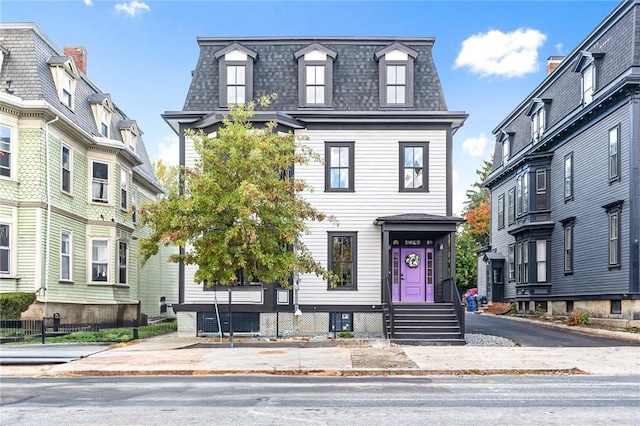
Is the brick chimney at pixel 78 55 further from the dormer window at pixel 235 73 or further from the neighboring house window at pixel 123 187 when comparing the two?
the dormer window at pixel 235 73

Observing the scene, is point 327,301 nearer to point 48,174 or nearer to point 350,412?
point 48,174

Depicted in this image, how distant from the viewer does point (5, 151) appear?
74.0 ft

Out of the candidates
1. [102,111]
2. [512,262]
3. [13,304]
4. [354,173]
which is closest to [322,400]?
[354,173]

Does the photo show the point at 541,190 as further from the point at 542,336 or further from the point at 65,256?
the point at 65,256

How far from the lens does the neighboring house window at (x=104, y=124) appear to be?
2909cm

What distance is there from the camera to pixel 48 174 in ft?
76.4

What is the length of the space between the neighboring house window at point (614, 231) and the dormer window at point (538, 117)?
29.3 ft

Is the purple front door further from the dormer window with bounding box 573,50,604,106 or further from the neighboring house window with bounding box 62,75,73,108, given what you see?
the neighboring house window with bounding box 62,75,73,108

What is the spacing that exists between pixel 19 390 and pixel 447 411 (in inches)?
306

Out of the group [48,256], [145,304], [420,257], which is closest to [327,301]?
[420,257]

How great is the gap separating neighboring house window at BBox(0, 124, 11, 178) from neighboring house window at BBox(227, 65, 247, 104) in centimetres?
782

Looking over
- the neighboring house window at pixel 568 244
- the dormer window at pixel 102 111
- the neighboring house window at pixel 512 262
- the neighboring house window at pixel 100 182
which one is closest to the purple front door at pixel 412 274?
the neighboring house window at pixel 568 244

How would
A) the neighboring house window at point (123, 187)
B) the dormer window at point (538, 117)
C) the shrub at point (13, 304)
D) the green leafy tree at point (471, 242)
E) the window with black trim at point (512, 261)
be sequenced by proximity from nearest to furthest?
the shrub at point (13, 304) < the neighboring house window at point (123, 187) < the dormer window at point (538, 117) < the window with black trim at point (512, 261) < the green leafy tree at point (471, 242)

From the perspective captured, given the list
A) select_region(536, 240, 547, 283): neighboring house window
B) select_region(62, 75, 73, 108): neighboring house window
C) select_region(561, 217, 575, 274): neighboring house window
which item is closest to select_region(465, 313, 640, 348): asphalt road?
select_region(561, 217, 575, 274): neighboring house window
